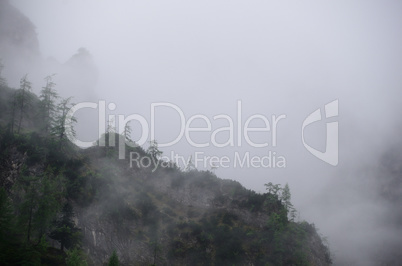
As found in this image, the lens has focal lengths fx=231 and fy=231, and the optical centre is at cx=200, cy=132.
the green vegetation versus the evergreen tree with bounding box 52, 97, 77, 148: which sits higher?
the evergreen tree with bounding box 52, 97, 77, 148

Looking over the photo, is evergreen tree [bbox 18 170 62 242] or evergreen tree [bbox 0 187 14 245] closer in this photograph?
evergreen tree [bbox 0 187 14 245]

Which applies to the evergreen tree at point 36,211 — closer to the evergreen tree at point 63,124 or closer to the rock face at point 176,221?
the rock face at point 176,221

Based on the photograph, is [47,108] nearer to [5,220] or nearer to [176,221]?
[5,220]

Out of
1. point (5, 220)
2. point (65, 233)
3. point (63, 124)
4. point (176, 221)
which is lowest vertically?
point (176, 221)

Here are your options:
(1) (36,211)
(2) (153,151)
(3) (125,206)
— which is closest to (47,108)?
(3) (125,206)

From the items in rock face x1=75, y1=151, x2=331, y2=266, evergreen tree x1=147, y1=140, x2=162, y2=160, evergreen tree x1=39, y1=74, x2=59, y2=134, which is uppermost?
evergreen tree x1=39, y1=74, x2=59, y2=134

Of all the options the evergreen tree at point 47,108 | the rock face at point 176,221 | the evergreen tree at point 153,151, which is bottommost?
the rock face at point 176,221

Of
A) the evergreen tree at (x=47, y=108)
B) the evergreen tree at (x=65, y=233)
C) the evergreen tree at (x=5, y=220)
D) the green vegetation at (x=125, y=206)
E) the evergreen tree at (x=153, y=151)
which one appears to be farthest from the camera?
the evergreen tree at (x=153, y=151)

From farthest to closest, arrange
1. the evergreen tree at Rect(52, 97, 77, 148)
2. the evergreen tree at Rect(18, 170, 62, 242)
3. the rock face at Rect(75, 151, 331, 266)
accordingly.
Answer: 1. the evergreen tree at Rect(52, 97, 77, 148)
2. the rock face at Rect(75, 151, 331, 266)
3. the evergreen tree at Rect(18, 170, 62, 242)

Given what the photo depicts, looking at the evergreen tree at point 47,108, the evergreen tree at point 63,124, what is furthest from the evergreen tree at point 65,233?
the evergreen tree at point 47,108

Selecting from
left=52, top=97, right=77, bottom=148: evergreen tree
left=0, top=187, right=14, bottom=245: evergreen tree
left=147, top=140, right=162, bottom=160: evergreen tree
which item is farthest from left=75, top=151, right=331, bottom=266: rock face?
left=0, top=187, right=14, bottom=245: evergreen tree

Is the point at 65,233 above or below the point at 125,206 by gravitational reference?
below

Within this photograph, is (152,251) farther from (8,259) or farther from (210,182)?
(8,259)

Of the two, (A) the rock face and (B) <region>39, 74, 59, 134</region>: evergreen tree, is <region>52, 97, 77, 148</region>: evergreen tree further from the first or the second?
(A) the rock face
